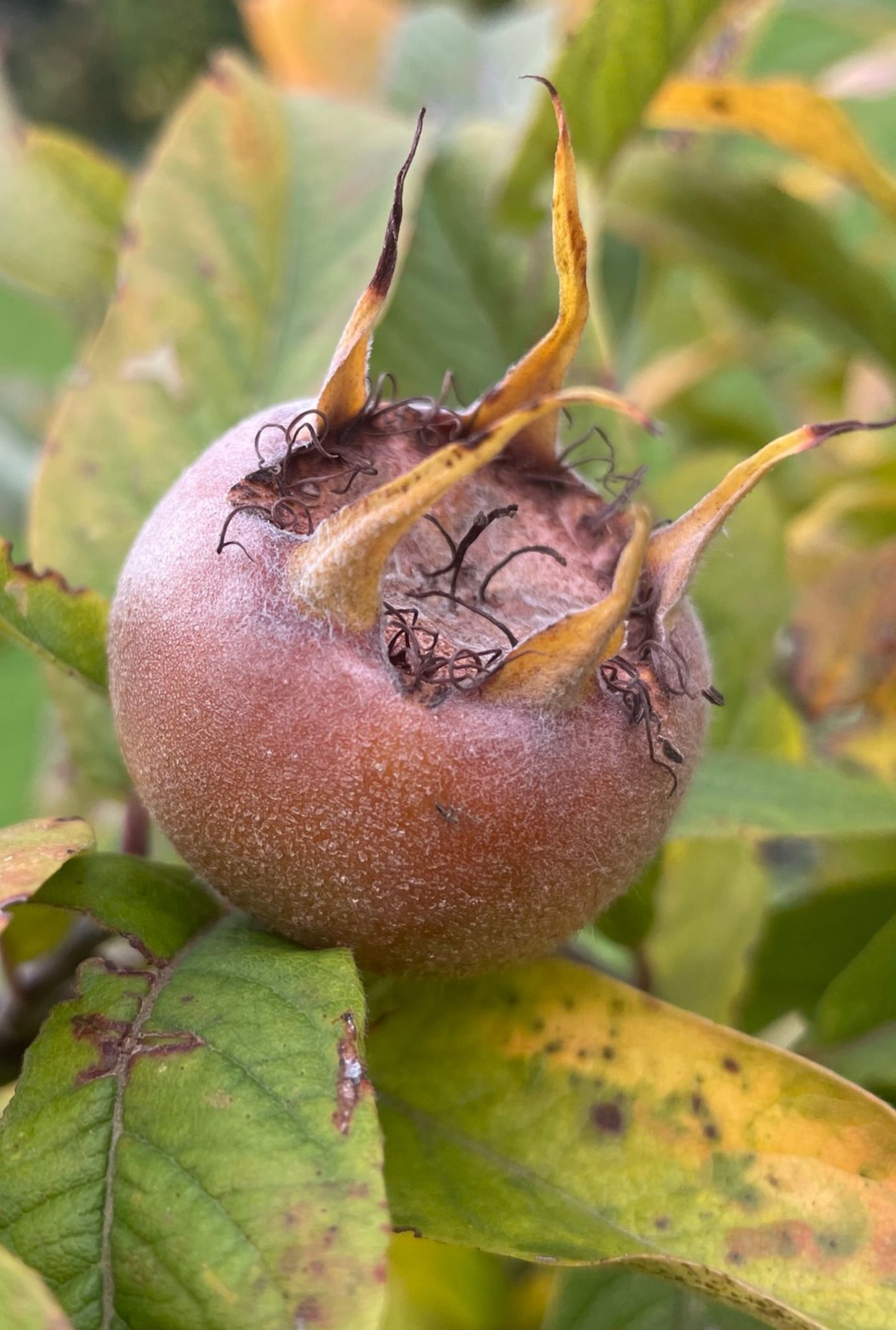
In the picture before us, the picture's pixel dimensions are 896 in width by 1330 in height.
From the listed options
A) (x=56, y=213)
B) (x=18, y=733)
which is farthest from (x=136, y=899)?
(x=18, y=733)

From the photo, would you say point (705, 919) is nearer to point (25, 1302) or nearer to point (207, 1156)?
point (207, 1156)

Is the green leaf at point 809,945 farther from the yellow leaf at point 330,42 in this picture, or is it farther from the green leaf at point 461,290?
the yellow leaf at point 330,42

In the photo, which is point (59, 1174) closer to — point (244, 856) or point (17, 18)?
point (244, 856)

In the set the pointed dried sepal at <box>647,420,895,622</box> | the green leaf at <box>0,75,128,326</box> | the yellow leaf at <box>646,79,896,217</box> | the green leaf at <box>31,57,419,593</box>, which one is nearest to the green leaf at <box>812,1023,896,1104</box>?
the pointed dried sepal at <box>647,420,895,622</box>

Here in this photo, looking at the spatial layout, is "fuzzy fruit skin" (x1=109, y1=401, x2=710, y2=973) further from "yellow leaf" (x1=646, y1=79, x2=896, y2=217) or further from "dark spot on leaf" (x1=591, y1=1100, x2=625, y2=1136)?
"yellow leaf" (x1=646, y1=79, x2=896, y2=217)

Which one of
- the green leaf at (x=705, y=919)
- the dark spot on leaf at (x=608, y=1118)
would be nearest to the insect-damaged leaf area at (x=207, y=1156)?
the dark spot on leaf at (x=608, y=1118)

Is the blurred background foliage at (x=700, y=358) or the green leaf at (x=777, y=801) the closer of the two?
the green leaf at (x=777, y=801)
